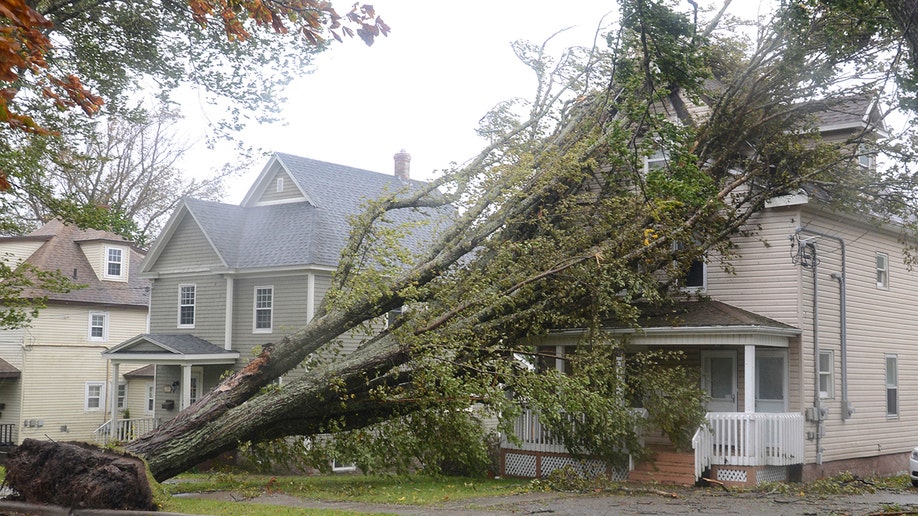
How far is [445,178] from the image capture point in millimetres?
15445

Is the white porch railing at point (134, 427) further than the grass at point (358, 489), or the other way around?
the white porch railing at point (134, 427)

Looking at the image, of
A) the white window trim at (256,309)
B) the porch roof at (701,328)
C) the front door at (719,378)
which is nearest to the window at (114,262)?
the white window trim at (256,309)

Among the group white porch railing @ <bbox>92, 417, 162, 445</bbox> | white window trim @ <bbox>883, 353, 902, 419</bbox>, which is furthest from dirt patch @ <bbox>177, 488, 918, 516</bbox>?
white porch railing @ <bbox>92, 417, 162, 445</bbox>

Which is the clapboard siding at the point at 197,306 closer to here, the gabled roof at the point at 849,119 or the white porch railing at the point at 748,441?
the white porch railing at the point at 748,441

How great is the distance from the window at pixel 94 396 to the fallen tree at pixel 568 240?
2103cm

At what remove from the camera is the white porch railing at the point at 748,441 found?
16.8m

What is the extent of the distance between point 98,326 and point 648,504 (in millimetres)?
25302

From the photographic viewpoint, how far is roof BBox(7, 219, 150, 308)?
108 feet

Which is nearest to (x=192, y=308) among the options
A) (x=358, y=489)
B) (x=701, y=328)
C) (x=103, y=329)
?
(x=103, y=329)

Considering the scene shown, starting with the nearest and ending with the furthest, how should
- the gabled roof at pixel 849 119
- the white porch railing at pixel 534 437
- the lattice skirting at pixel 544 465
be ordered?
1. the lattice skirting at pixel 544 465
2. the gabled roof at pixel 849 119
3. the white porch railing at pixel 534 437

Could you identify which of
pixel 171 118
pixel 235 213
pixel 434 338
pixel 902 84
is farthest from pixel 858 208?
pixel 171 118

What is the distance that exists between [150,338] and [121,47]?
36.0ft

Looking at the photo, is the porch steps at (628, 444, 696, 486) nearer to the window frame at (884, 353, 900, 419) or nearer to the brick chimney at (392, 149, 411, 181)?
the window frame at (884, 353, 900, 419)

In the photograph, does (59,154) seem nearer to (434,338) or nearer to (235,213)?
(434,338)
